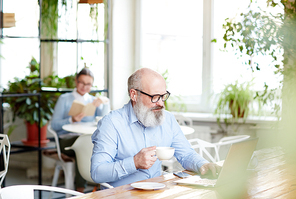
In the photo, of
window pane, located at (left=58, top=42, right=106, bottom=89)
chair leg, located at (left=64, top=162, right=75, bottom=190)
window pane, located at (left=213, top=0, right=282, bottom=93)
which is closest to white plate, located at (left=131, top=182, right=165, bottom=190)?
chair leg, located at (left=64, top=162, right=75, bottom=190)

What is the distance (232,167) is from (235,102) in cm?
256

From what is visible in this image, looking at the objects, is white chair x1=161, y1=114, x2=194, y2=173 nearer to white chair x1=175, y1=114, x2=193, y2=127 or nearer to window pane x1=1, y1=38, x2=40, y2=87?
white chair x1=175, y1=114, x2=193, y2=127

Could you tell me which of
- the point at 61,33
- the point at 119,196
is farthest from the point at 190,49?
the point at 119,196

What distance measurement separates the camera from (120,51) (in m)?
5.15

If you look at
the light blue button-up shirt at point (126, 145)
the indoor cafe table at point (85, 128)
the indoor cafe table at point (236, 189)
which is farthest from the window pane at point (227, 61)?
the indoor cafe table at point (236, 189)

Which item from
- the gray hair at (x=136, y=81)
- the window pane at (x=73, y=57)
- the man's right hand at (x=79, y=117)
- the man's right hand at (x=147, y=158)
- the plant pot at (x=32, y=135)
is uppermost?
the window pane at (x=73, y=57)

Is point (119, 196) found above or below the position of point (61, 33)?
below

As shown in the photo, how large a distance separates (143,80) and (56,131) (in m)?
2.30

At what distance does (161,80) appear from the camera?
2.12 m

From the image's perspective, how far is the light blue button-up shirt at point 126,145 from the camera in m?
1.92

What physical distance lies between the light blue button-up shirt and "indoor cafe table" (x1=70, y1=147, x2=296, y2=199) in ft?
0.79

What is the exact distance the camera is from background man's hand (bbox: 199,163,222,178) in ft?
6.07

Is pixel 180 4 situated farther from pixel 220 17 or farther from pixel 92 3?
pixel 92 3

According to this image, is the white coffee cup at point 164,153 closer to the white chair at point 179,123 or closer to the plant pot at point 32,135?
the white chair at point 179,123
